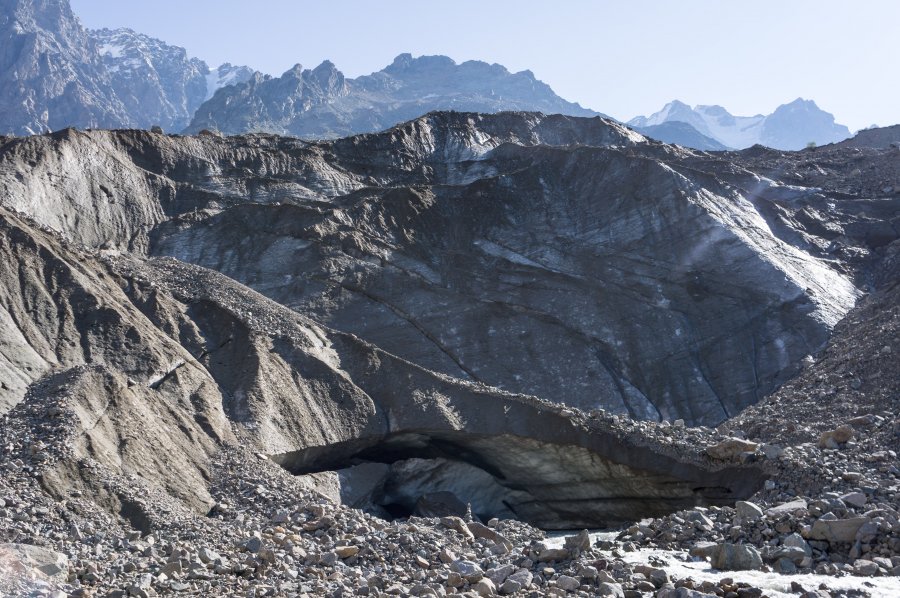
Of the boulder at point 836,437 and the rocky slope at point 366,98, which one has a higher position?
the rocky slope at point 366,98

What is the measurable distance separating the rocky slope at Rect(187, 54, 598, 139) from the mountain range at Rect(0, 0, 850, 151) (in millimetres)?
202

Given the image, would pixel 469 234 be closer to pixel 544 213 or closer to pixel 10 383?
pixel 544 213

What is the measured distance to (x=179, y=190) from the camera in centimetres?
3250

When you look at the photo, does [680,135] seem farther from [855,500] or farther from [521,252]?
→ [855,500]

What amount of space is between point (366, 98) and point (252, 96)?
23445 mm

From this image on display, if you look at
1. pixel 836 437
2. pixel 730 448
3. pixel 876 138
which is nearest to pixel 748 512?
pixel 836 437

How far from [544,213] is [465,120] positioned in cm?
1053

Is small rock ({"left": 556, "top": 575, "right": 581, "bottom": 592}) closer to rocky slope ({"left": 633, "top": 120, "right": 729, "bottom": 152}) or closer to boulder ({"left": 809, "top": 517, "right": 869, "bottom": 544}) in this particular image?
boulder ({"left": 809, "top": 517, "right": 869, "bottom": 544})

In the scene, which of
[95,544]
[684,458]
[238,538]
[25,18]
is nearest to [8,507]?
[95,544]

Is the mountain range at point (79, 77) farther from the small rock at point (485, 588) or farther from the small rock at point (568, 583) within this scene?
the small rock at point (568, 583)

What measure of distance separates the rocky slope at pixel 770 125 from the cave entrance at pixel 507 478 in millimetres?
150060

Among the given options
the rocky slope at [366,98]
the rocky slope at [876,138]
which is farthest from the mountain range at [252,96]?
the rocky slope at [876,138]

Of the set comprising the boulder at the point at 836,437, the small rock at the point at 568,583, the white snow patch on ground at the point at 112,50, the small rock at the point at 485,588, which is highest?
the white snow patch on ground at the point at 112,50

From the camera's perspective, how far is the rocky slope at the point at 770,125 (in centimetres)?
17175
